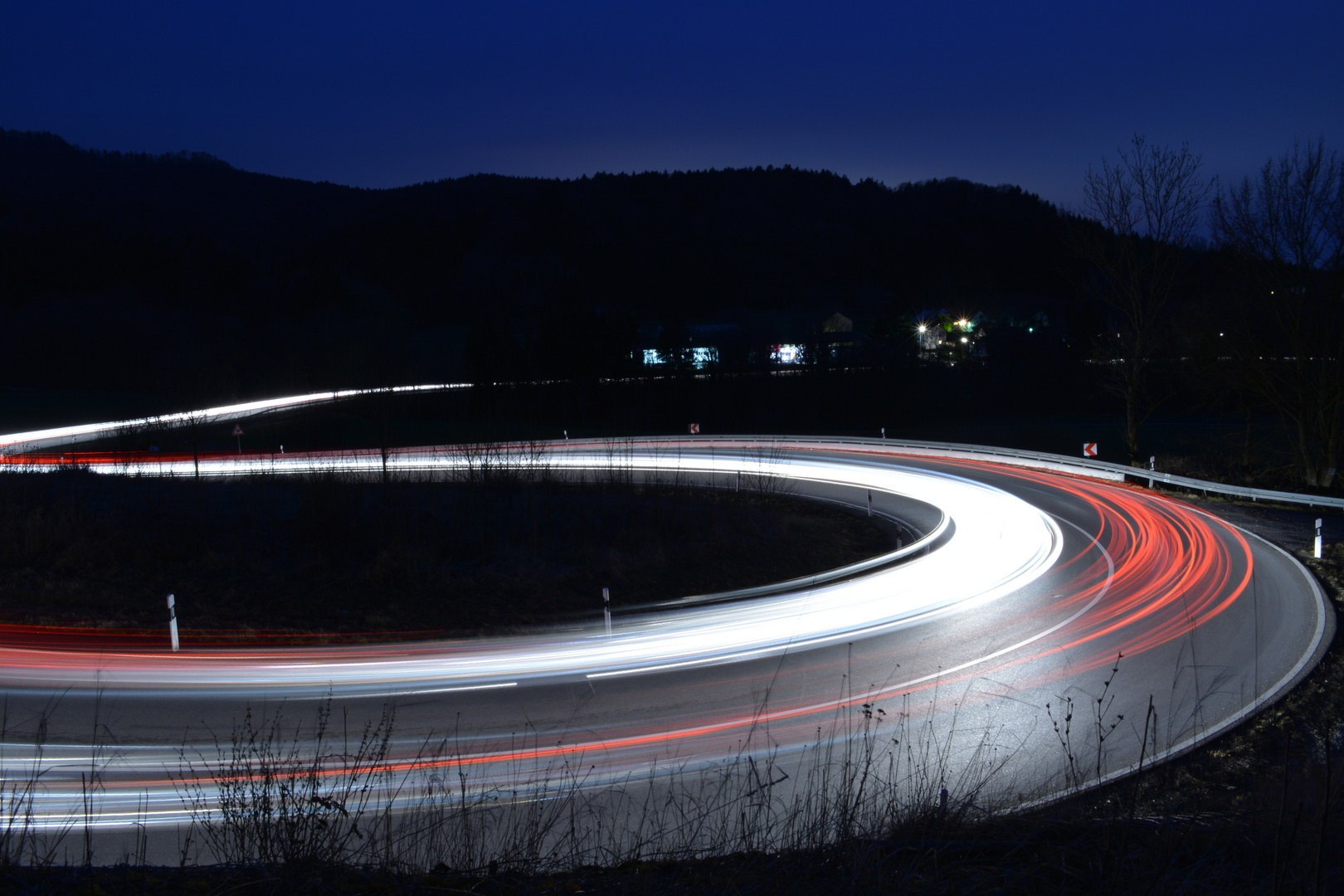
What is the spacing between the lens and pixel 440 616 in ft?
46.8

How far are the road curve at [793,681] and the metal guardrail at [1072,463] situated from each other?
5.16 meters

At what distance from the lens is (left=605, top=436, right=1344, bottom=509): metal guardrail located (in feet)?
69.3

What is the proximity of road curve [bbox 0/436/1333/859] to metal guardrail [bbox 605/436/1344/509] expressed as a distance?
5.16 metres

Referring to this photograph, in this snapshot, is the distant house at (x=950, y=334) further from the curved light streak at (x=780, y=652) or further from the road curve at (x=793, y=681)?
the road curve at (x=793, y=681)

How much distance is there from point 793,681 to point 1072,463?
23.9 meters

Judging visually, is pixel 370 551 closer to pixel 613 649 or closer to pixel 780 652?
pixel 613 649

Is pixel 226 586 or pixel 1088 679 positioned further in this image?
pixel 226 586

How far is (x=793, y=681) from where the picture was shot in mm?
10516

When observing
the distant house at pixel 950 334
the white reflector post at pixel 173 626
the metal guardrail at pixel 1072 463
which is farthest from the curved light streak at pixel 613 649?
the distant house at pixel 950 334

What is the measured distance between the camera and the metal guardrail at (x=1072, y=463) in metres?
21.1

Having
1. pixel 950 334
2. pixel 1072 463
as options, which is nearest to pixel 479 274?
pixel 950 334

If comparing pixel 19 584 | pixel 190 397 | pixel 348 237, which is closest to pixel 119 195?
pixel 348 237

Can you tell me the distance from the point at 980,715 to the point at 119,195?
586 ft

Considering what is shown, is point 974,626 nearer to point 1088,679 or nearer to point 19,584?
point 1088,679
